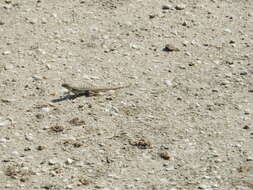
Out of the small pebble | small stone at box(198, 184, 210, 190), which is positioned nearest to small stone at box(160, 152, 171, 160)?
small stone at box(198, 184, 210, 190)

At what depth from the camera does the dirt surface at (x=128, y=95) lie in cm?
643

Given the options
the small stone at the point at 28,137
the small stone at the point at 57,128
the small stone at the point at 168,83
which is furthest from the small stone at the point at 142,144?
the small stone at the point at 168,83

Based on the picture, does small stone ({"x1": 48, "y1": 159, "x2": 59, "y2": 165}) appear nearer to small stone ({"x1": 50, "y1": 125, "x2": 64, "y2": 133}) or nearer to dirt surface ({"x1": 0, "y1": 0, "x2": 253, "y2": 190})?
dirt surface ({"x1": 0, "y1": 0, "x2": 253, "y2": 190})

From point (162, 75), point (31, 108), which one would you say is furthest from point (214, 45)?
point (31, 108)

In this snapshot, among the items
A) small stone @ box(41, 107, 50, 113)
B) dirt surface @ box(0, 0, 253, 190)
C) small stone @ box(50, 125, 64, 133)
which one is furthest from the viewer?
small stone @ box(41, 107, 50, 113)

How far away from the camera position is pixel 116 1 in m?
9.78

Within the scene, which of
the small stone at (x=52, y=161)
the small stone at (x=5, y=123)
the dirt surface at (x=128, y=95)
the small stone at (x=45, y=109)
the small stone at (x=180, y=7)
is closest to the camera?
the dirt surface at (x=128, y=95)

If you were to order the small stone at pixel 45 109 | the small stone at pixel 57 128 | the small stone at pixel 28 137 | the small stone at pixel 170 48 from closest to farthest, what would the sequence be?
1. the small stone at pixel 28 137
2. the small stone at pixel 57 128
3. the small stone at pixel 45 109
4. the small stone at pixel 170 48

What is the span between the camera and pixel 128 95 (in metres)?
7.72

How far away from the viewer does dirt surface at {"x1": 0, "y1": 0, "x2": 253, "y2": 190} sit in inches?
253

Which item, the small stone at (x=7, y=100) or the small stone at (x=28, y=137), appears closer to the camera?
the small stone at (x=28, y=137)

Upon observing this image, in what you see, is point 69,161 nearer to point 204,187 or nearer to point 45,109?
point 45,109

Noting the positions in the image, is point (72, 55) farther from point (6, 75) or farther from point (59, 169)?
point (59, 169)

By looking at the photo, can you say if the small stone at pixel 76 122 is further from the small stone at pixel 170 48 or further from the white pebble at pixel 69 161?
the small stone at pixel 170 48
